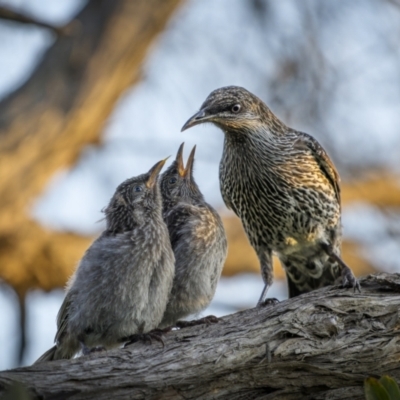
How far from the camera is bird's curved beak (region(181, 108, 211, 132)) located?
254 inches

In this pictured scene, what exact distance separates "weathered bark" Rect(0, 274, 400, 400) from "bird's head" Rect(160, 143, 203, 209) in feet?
4.75

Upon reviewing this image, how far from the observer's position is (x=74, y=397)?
4754 mm

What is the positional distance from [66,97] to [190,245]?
276 centimetres

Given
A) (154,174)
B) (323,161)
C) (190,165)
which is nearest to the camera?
(154,174)

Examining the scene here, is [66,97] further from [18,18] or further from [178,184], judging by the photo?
[178,184]

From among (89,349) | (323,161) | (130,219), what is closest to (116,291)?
(89,349)

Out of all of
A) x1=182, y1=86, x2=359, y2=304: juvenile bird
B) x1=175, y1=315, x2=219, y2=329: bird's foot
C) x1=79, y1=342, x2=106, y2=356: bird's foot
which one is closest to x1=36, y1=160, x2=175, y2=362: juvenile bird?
x1=79, y1=342, x2=106, y2=356: bird's foot

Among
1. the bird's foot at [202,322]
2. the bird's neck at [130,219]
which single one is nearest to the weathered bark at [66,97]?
the bird's neck at [130,219]

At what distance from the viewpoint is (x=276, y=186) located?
6.90 meters

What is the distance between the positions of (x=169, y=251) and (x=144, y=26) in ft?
11.0

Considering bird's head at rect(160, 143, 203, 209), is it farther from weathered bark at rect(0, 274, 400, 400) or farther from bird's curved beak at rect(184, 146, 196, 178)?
weathered bark at rect(0, 274, 400, 400)

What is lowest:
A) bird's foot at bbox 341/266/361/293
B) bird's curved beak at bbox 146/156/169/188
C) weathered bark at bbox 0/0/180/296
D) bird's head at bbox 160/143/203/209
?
bird's foot at bbox 341/266/361/293

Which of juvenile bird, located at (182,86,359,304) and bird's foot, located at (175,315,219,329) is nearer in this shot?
bird's foot, located at (175,315,219,329)

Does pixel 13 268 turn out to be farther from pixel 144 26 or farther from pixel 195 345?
pixel 195 345
